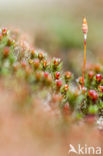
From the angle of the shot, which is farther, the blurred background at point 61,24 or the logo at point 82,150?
the blurred background at point 61,24

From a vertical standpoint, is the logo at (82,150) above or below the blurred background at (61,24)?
below

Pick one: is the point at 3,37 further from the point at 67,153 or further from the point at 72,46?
the point at 72,46

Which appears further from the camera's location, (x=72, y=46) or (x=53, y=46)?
(x=72, y=46)

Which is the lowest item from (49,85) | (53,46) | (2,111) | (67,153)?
(67,153)

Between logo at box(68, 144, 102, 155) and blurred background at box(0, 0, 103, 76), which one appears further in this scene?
blurred background at box(0, 0, 103, 76)

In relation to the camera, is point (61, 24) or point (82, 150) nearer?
point (82, 150)

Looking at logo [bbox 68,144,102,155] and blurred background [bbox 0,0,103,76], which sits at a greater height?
blurred background [bbox 0,0,103,76]

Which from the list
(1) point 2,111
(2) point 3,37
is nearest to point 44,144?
(1) point 2,111

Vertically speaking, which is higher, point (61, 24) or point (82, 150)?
point (61, 24)
